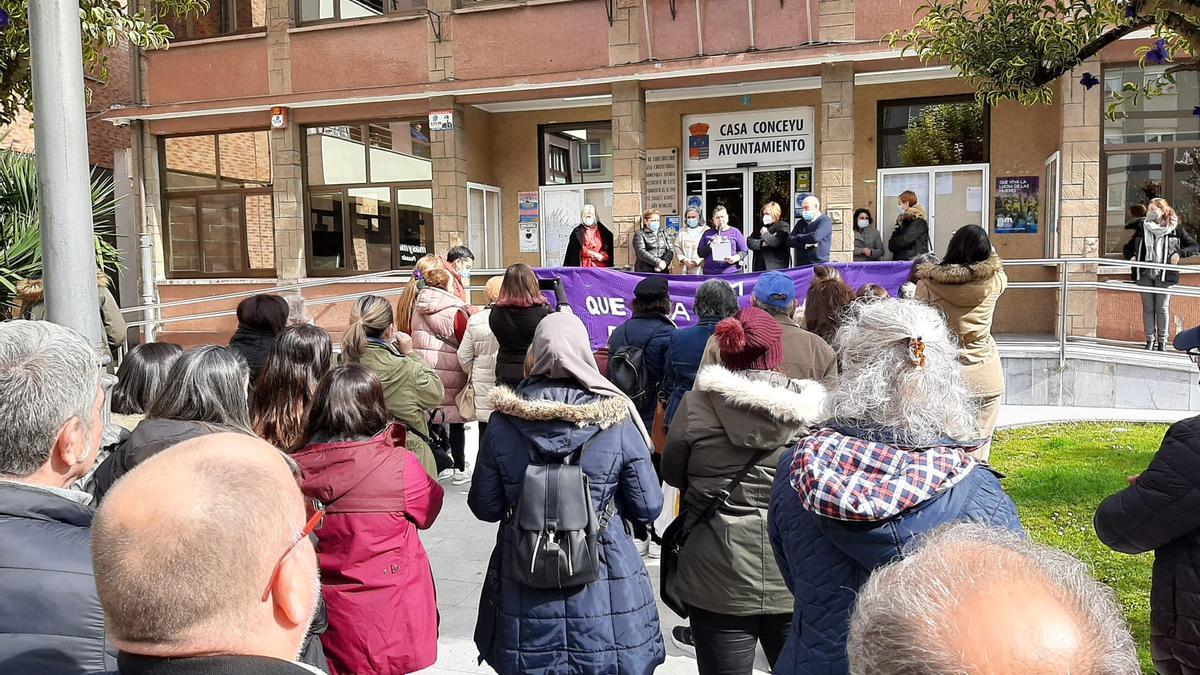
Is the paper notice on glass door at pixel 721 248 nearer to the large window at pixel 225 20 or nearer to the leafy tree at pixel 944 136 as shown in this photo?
the leafy tree at pixel 944 136

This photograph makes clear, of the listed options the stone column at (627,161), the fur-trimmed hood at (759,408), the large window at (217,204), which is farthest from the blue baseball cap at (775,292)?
the large window at (217,204)

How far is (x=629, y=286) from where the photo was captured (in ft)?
32.6

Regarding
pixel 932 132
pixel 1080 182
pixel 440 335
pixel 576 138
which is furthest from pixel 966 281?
pixel 576 138

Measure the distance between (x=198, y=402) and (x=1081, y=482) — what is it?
6466 millimetres

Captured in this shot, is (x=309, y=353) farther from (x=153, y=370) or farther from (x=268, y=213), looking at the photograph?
(x=268, y=213)

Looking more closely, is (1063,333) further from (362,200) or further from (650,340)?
(362,200)

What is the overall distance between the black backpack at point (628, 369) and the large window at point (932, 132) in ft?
32.9

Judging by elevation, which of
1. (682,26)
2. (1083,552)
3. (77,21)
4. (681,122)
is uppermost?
(682,26)

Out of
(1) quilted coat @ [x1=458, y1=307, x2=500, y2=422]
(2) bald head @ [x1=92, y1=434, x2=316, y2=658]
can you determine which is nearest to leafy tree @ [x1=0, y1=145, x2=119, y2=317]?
(1) quilted coat @ [x1=458, y1=307, x2=500, y2=422]

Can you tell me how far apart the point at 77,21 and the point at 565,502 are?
2.49 m

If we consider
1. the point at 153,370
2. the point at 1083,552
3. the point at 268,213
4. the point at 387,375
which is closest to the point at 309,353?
the point at 153,370

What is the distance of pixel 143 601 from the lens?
1.33 m

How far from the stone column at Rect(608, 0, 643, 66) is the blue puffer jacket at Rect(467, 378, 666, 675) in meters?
11.3

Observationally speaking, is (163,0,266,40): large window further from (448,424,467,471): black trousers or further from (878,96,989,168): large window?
(448,424,467,471): black trousers
